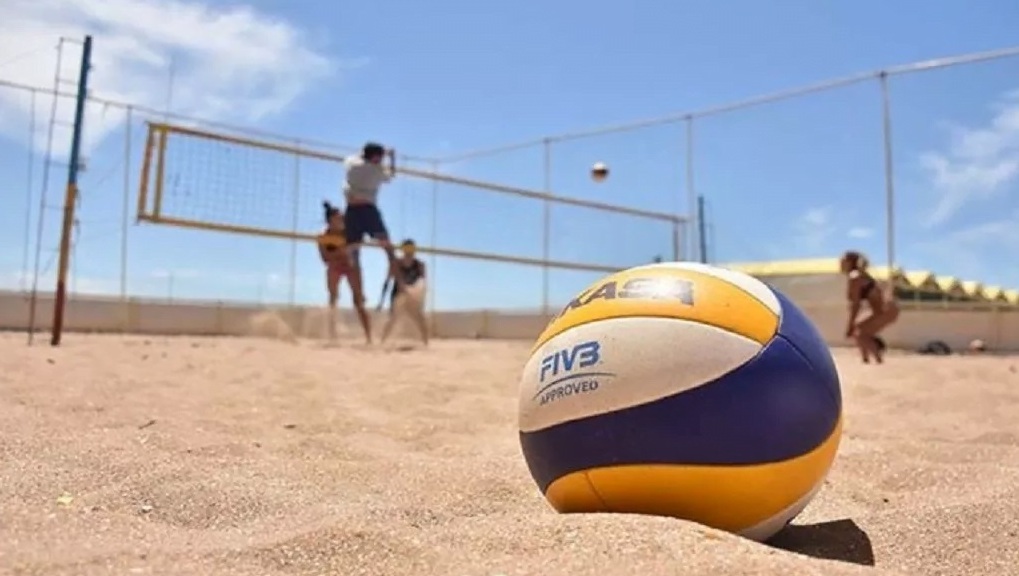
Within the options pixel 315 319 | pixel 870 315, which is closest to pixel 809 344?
pixel 870 315

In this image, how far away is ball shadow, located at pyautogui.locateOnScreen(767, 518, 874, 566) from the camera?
1.70 metres

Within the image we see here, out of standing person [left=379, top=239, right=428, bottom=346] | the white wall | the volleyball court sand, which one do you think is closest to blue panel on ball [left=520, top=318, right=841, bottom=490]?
the volleyball court sand

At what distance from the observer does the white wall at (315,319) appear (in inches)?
440

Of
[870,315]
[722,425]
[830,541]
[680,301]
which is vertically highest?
[870,315]

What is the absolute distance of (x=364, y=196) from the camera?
25.7 ft

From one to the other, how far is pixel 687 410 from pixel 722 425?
7 cm

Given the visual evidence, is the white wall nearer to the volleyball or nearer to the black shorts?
the black shorts

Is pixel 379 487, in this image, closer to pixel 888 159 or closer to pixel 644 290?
pixel 644 290

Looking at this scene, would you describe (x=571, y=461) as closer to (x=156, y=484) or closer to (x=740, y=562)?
(x=740, y=562)

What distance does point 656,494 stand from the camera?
1.64 metres

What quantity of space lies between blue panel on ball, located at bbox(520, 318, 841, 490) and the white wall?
379 inches

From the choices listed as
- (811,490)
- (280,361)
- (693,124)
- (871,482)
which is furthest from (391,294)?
(811,490)

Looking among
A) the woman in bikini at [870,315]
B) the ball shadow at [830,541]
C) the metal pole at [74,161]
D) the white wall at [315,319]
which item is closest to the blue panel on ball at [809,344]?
the ball shadow at [830,541]

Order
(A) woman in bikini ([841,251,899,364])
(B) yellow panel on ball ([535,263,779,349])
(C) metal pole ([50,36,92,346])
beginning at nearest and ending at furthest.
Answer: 1. (B) yellow panel on ball ([535,263,779,349])
2. (C) metal pole ([50,36,92,346])
3. (A) woman in bikini ([841,251,899,364])
